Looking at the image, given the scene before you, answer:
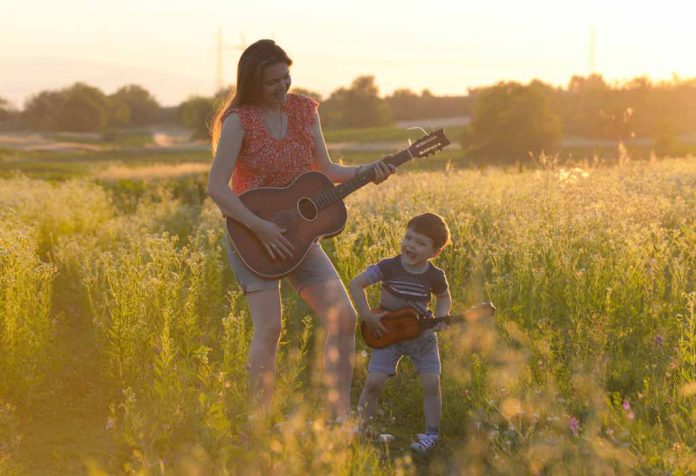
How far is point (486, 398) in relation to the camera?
4410 millimetres

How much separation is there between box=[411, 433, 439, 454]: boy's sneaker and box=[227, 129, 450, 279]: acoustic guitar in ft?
3.91

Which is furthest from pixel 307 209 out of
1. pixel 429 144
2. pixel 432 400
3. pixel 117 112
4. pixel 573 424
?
pixel 117 112

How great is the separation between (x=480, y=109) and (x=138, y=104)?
5883 centimetres

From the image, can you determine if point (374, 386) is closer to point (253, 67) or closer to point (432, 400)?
point (432, 400)

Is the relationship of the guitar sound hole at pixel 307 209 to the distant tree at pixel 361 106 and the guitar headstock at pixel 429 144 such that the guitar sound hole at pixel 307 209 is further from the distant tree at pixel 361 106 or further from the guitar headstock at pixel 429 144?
the distant tree at pixel 361 106

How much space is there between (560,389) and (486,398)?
1.72 feet

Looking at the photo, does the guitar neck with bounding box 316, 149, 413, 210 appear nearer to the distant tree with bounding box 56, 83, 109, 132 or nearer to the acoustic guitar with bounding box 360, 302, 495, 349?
the acoustic guitar with bounding box 360, 302, 495, 349

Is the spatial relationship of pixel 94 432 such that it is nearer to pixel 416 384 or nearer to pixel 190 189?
pixel 416 384

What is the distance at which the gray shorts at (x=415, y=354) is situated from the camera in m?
4.52

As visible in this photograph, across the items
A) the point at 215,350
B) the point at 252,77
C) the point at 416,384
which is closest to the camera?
the point at 252,77

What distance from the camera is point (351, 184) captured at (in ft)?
14.2

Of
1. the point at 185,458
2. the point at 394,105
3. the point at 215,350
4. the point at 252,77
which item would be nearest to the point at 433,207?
the point at 215,350

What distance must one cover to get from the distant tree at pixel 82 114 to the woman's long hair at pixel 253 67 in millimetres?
78097

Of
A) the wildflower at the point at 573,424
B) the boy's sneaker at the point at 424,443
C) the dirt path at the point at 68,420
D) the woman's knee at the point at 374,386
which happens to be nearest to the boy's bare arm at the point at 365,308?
the woman's knee at the point at 374,386
